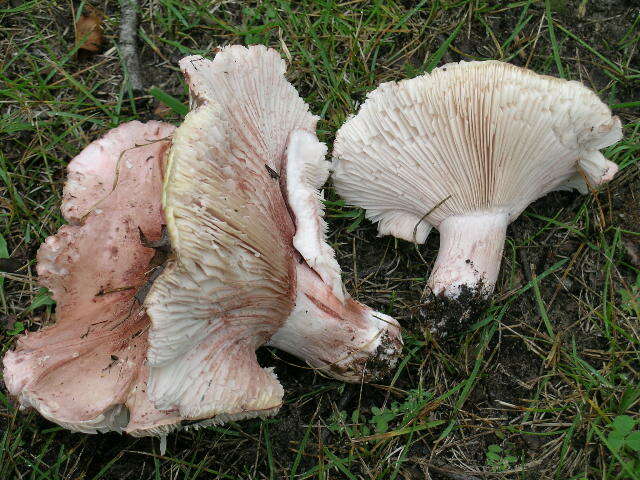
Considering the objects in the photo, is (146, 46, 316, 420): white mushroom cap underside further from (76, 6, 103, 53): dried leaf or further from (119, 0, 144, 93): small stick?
(76, 6, 103, 53): dried leaf

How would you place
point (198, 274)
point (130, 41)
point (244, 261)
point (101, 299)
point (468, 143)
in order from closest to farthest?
point (198, 274), point (244, 261), point (101, 299), point (468, 143), point (130, 41)

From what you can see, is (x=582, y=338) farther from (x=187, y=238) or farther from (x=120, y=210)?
(x=120, y=210)

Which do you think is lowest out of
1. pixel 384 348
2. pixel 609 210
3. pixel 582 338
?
pixel 582 338

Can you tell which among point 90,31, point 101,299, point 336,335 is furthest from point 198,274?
point 90,31

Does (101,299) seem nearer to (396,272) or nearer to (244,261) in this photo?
(244,261)

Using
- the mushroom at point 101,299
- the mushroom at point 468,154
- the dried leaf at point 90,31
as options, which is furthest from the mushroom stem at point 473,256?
the dried leaf at point 90,31

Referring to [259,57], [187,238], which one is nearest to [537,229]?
[259,57]
